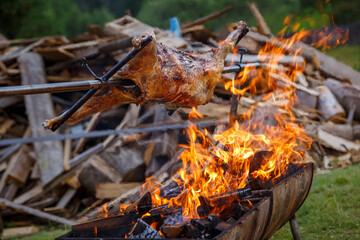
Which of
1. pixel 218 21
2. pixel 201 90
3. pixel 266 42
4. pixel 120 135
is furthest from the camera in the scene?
pixel 218 21

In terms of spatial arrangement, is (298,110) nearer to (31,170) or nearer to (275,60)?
(275,60)

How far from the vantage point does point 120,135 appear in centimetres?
662

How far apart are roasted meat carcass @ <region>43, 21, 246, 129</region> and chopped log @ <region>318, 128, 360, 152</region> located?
428cm

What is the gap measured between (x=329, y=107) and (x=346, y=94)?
83cm

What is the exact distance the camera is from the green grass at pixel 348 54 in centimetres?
1488

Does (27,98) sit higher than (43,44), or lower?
lower

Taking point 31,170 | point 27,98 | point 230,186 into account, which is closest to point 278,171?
point 230,186

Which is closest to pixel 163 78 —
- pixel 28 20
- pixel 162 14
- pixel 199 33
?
pixel 199 33

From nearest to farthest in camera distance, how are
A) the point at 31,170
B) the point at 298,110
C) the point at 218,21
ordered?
the point at 31,170 → the point at 298,110 → the point at 218,21

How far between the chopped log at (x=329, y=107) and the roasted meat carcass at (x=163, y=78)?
520 centimetres

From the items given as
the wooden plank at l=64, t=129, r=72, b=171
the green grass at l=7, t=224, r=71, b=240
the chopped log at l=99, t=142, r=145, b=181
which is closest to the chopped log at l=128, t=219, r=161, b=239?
the green grass at l=7, t=224, r=71, b=240

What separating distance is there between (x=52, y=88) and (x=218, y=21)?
2279cm

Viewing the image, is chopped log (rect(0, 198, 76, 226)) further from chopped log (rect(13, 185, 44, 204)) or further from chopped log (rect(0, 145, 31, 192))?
chopped log (rect(0, 145, 31, 192))

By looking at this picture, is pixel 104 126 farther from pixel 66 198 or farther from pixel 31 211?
pixel 31 211
